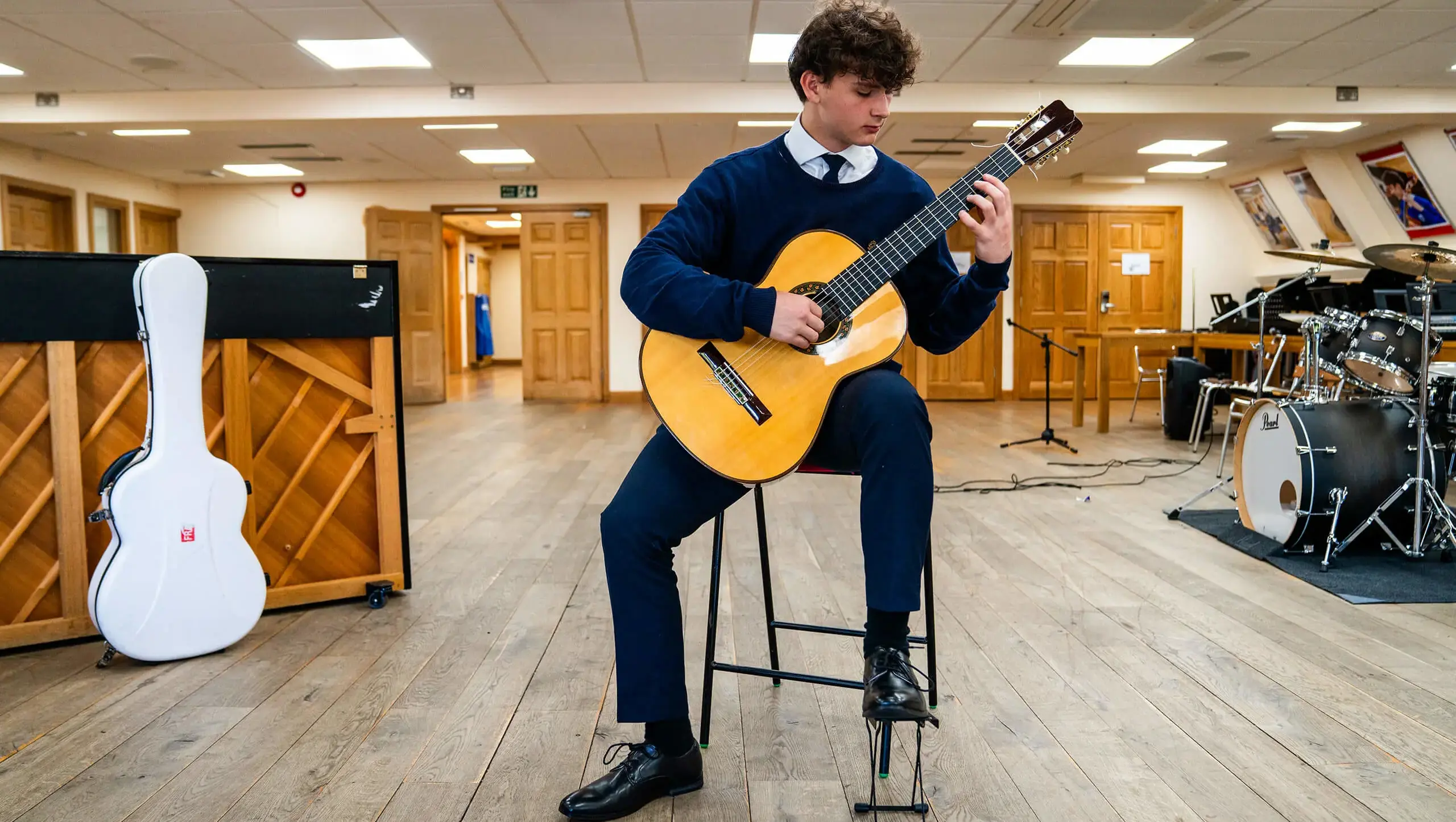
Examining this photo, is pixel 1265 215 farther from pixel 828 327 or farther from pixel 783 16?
pixel 828 327

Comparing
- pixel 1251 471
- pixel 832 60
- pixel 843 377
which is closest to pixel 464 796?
pixel 843 377

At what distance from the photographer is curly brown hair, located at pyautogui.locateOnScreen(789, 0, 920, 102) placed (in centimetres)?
156

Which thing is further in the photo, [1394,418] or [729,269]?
[1394,418]

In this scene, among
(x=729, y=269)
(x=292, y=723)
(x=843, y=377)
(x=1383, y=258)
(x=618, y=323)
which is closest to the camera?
(x=843, y=377)

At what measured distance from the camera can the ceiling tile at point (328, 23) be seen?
5.29 metres

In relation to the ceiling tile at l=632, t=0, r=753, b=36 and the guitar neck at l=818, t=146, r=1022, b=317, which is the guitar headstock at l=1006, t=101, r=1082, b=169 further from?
the ceiling tile at l=632, t=0, r=753, b=36

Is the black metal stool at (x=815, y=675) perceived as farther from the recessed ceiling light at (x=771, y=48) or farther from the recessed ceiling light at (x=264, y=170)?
the recessed ceiling light at (x=264, y=170)

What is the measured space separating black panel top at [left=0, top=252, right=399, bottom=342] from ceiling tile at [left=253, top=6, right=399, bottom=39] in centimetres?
316

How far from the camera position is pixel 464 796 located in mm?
1676

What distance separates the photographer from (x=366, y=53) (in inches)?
244

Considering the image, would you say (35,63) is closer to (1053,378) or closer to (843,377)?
(843,377)

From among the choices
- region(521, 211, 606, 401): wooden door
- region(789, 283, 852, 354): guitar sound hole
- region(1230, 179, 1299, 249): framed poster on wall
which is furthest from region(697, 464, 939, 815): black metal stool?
region(1230, 179, 1299, 249): framed poster on wall

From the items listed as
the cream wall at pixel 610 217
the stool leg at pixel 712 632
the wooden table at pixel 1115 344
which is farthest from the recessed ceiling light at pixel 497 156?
the stool leg at pixel 712 632

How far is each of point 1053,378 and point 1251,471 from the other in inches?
291
